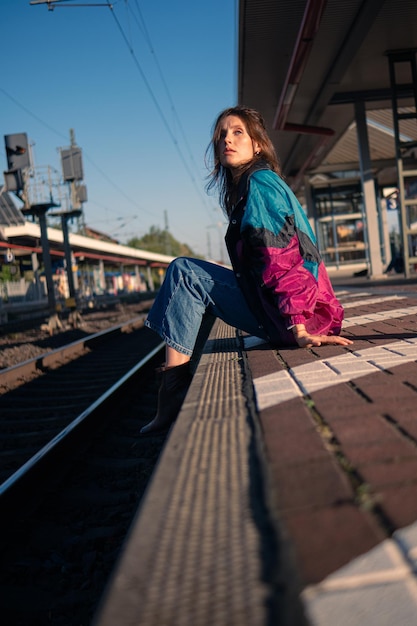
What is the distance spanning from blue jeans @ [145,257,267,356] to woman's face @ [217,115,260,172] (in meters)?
0.60

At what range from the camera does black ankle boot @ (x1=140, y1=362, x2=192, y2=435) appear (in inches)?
140

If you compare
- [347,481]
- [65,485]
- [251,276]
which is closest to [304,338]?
[251,276]

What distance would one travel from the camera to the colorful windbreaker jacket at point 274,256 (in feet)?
10.5

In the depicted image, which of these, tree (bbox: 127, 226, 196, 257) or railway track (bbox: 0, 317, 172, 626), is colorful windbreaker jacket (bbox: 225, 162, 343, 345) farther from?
tree (bbox: 127, 226, 196, 257)

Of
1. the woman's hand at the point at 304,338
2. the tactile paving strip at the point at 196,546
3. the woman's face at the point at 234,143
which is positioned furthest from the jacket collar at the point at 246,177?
the tactile paving strip at the point at 196,546

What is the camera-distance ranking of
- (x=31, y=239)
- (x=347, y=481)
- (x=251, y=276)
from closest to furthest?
(x=347, y=481)
(x=251, y=276)
(x=31, y=239)

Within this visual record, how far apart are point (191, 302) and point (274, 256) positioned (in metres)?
0.56

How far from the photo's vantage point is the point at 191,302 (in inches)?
137

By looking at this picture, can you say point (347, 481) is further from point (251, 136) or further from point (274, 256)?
point (251, 136)

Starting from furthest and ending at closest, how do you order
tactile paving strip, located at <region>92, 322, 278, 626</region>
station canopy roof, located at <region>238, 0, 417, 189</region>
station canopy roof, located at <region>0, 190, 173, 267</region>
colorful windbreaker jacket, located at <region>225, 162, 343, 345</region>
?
station canopy roof, located at <region>0, 190, 173, 267</region>
station canopy roof, located at <region>238, 0, 417, 189</region>
colorful windbreaker jacket, located at <region>225, 162, 343, 345</region>
tactile paving strip, located at <region>92, 322, 278, 626</region>

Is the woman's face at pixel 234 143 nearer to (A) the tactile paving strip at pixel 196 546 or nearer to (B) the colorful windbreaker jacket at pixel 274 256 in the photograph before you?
(B) the colorful windbreaker jacket at pixel 274 256

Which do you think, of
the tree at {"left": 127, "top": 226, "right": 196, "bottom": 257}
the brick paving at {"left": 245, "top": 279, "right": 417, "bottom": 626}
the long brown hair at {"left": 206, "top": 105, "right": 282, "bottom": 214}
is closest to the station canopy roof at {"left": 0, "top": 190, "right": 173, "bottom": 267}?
the long brown hair at {"left": 206, "top": 105, "right": 282, "bottom": 214}

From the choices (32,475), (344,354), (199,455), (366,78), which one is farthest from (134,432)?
(366,78)

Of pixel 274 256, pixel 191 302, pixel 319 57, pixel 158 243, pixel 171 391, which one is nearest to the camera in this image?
pixel 274 256
